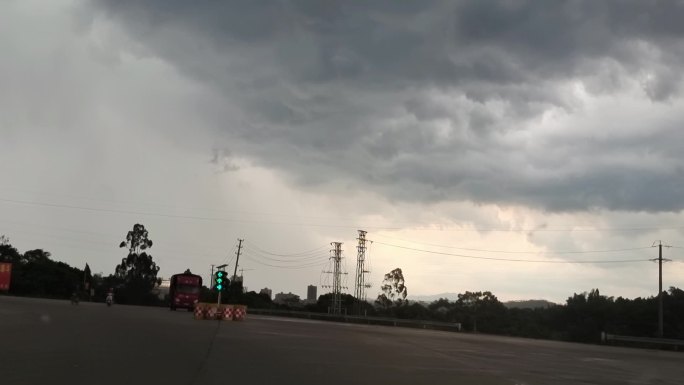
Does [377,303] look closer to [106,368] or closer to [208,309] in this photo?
[208,309]

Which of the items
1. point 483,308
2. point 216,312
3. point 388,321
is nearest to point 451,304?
point 483,308

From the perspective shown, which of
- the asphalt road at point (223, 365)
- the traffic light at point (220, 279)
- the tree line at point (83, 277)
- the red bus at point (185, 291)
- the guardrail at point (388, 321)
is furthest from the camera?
the tree line at point (83, 277)

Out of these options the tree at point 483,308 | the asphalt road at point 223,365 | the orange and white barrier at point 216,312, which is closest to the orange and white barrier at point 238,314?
the orange and white barrier at point 216,312

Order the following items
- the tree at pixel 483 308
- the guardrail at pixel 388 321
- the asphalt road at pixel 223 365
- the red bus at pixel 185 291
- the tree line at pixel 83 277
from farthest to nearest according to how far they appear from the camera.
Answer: the tree line at pixel 83 277 → the tree at pixel 483 308 → the red bus at pixel 185 291 → the guardrail at pixel 388 321 → the asphalt road at pixel 223 365

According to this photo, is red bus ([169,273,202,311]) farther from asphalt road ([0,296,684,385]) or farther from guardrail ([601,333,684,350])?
asphalt road ([0,296,684,385])

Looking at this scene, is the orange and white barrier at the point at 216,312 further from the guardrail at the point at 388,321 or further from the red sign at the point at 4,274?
the red sign at the point at 4,274

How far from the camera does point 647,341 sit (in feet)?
169

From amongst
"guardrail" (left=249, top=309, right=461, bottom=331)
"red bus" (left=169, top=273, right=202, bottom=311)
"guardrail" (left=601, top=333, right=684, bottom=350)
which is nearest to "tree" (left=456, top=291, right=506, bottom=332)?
"guardrail" (left=249, top=309, right=461, bottom=331)

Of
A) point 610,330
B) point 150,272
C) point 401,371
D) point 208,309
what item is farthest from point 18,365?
point 150,272

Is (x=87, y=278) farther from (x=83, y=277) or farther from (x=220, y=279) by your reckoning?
(x=220, y=279)

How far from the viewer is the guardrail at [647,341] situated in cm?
4941

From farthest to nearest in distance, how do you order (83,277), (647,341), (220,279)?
(83,277) → (647,341) → (220,279)

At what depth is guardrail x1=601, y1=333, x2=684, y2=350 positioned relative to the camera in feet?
162

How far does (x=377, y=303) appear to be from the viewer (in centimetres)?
9450
